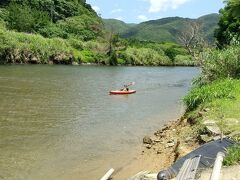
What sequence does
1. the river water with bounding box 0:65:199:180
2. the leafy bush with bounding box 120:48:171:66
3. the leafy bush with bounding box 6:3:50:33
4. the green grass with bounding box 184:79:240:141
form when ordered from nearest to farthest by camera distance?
the green grass with bounding box 184:79:240:141 < the river water with bounding box 0:65:199:180 < the leafy bush with bounding box 6:3:50:33 < the leafy bush with bounding box 120:48:171:66

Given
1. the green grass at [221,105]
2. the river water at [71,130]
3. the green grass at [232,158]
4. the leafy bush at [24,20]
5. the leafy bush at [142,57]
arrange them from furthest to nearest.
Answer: the leafy bush at [142,57], the leafy bush at [24,20], the river water at [71,130], the green grass at [221,105], the green grass at [232,158]

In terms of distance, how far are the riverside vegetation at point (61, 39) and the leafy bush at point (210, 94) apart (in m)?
52.1

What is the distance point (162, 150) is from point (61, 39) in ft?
299

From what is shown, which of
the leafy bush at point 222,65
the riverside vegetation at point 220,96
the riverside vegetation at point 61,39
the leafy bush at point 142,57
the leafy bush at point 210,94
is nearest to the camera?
the riverside vegetation at point 220,96

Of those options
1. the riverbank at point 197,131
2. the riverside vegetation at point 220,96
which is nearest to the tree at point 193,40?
the riverside vegetation at point 220,96

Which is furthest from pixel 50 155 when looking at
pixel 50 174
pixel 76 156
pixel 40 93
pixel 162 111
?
pixel 40 93

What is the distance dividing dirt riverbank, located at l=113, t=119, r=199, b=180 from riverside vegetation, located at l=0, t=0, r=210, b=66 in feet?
180

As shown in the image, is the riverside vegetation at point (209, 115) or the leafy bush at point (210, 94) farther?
the leafy bush at point (210, 94)

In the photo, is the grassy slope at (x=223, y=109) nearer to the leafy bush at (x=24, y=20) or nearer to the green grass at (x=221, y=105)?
the green grass at (x=221, y=105)

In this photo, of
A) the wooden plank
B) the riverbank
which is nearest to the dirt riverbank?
the riverbank

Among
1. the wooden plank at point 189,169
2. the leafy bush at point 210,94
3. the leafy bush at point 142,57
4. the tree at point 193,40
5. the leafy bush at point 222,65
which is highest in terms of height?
the tree at point 193,40

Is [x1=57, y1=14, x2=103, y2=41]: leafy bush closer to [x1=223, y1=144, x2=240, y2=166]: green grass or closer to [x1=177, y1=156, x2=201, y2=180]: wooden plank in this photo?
[x1=177, y1=156, x2=201, y2=180]: wooden plank

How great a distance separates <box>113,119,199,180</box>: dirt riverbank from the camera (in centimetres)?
1433

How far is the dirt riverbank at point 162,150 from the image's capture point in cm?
1433
